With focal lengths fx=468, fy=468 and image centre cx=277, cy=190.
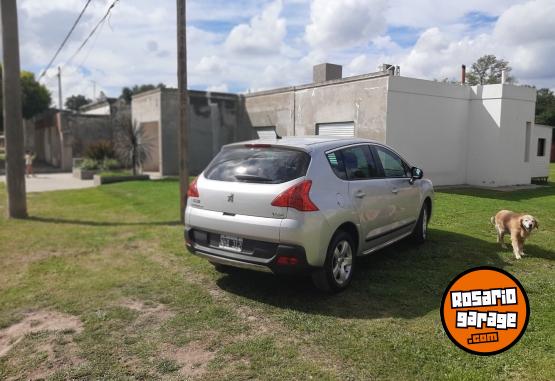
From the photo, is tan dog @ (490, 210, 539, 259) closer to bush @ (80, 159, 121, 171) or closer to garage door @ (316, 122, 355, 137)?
garage door @ (316, 122, 355, 137)

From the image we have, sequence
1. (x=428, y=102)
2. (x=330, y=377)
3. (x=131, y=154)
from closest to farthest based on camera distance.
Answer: (x=330, y=377)
(x=428, y=102)
(x=131, y=154)

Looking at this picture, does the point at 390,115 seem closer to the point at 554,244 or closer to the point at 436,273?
the point at 554,244

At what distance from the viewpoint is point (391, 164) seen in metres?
6.52

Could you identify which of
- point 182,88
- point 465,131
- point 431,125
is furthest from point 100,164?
point 465,131

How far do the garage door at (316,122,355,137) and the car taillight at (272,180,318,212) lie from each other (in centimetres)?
1176

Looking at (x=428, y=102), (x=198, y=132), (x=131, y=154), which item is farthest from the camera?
(x=198, y=132)

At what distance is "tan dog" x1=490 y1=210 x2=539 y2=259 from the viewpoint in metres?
6.26

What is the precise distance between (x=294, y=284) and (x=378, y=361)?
195 cm

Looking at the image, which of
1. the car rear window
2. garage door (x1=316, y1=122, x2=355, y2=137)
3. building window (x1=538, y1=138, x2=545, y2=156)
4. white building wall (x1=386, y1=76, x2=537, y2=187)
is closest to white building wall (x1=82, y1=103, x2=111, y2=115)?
garage door (x1=316, y1=122, x2=355, y2=137)

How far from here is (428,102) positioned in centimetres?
1581

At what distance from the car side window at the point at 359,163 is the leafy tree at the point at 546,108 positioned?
44.5 meters

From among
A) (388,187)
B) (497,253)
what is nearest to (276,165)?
(388,187)

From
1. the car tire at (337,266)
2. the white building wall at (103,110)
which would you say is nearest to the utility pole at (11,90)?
the car tire at (337,266)

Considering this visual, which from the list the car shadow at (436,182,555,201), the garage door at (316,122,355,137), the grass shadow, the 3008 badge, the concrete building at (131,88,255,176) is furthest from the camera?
the concrete building at (131,88,255,176)
